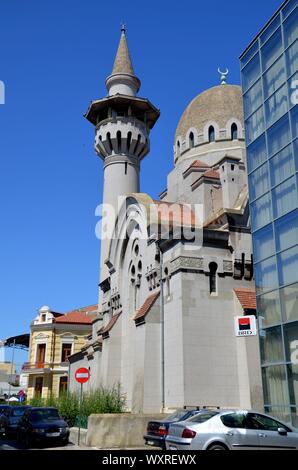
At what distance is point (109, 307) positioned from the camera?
3572cm

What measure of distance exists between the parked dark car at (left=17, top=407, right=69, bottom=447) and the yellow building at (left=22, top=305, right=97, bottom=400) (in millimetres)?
32350

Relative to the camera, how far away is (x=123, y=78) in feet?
145

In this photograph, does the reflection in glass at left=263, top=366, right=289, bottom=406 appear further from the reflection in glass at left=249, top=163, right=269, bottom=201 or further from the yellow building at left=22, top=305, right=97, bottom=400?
the yellow building at left=22, top=305, right=97, bottom=400

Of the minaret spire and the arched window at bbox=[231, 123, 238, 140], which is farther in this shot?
the minaret spire

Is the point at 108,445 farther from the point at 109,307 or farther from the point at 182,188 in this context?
the point at 182,188

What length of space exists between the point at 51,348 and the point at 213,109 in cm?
3022

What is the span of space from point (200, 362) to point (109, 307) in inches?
536

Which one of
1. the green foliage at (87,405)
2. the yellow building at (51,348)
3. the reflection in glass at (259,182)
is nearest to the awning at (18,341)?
the yellow building at (51,348)

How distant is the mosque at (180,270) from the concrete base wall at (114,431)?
15.6ft

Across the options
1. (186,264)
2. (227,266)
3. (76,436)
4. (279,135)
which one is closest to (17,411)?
(76,436)

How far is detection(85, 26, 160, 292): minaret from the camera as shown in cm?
4044

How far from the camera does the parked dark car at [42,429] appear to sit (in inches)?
722

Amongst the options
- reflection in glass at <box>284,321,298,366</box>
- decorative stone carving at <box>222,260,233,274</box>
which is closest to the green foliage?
decorative stone carving at <box>222,260,233,274</box>
